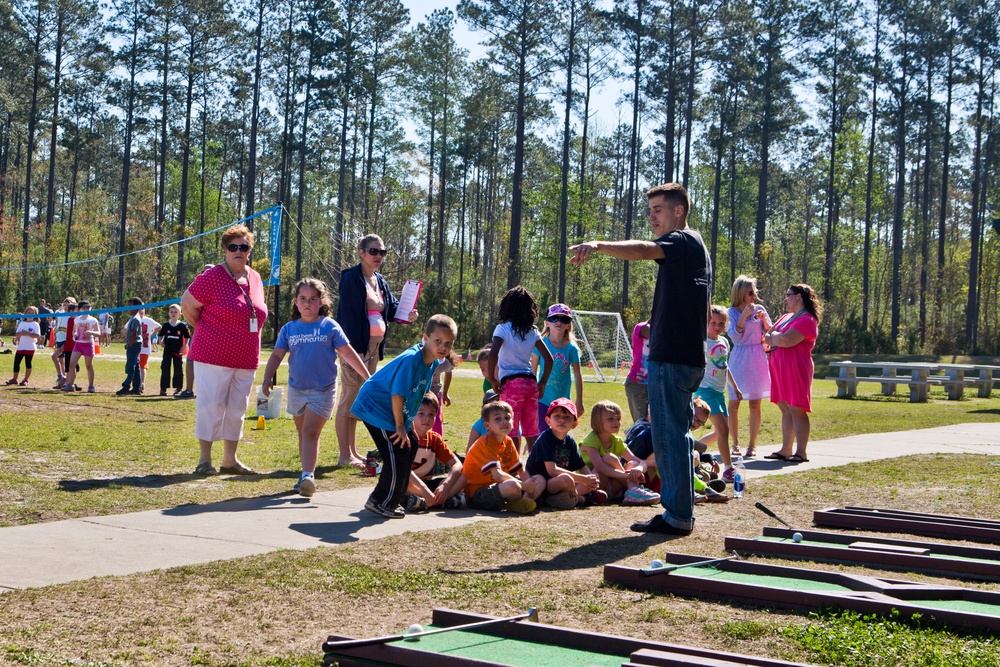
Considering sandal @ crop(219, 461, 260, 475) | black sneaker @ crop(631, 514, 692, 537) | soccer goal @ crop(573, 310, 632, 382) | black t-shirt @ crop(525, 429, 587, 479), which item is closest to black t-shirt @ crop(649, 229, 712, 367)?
black sneaker @ crop(631, 514, 692, 537)

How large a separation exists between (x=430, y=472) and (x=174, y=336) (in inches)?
484

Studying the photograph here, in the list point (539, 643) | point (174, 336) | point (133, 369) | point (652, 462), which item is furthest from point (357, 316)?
point (133, 369)

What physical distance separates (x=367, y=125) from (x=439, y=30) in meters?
6.65

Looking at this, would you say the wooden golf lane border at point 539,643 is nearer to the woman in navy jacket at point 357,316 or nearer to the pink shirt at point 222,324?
the pink shirt at point 222,324

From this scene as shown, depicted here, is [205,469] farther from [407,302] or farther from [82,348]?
[82,348]

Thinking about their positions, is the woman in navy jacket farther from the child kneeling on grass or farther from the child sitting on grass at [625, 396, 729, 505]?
the child sitting on grass at [625, 396, 729, 505]

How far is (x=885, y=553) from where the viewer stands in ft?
19.1

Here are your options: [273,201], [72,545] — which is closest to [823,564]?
[72,545]

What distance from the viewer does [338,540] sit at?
→ 6324mm

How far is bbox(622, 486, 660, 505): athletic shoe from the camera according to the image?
27.3 feet

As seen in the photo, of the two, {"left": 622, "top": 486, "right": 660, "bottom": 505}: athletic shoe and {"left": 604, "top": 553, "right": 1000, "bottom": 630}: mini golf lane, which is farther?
{"left": 622, "top": 486, "right": 660, "bottom": 505}: athletic shoe

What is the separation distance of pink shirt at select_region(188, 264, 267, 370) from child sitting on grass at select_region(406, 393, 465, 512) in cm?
180

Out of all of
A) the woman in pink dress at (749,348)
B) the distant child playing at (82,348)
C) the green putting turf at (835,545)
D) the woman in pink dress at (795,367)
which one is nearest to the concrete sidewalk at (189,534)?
the green putting turf at (835,545)

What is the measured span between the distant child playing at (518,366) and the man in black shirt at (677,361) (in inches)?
105
